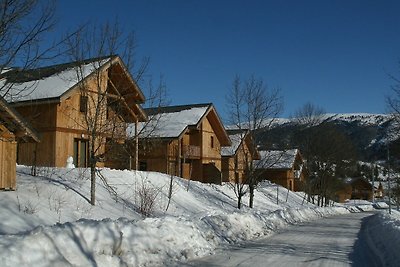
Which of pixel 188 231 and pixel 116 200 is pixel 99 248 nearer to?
pixel 188 231

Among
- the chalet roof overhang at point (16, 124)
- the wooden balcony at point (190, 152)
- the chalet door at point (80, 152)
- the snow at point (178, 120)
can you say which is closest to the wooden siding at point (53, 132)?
the chalet door at point (80, 152)

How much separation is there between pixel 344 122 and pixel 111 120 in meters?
160

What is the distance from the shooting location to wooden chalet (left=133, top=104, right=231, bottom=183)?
3950 centimetres

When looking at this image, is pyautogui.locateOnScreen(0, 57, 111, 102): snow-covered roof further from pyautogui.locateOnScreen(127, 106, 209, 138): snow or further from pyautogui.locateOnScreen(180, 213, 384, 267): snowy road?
pyautogui.locateOnScreen(127, 106, 209, 138): snow

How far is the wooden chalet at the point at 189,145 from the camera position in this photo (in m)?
39.5

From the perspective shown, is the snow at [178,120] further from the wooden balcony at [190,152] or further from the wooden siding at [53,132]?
the wooden siding at [53,132]

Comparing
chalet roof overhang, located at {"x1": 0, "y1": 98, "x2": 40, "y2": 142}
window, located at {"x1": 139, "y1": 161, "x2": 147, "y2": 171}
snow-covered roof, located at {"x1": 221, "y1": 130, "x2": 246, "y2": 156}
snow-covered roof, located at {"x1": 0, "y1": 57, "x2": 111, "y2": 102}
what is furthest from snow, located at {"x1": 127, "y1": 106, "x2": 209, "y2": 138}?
chalet roof overhang, located at {"x1": 0, "y1": 98, "x2": 40, "y2": 142}

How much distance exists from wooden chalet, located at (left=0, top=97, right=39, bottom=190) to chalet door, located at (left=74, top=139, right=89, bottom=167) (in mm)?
10199

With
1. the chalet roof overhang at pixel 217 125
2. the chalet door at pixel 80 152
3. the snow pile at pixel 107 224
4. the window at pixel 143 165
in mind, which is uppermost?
the chalet roof overhang at pixel 217 125

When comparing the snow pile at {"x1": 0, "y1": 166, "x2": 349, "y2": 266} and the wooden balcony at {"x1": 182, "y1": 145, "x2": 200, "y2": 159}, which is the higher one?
the wooden balcony at {"x1": 182, "y1": 145, "x2": 200, "y2": 159}

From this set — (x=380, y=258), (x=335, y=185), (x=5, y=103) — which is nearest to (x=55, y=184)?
(x=5, y=103)

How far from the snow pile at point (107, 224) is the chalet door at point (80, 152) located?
4.11m

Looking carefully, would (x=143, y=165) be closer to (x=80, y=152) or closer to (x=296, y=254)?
(x=80, y=152)

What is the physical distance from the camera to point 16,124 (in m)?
16.8
